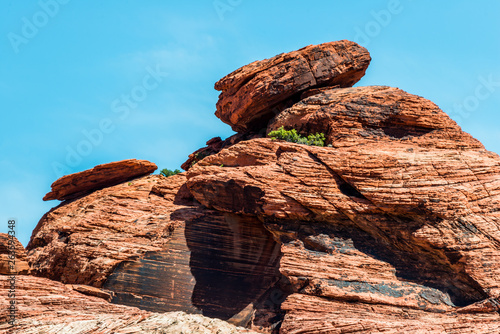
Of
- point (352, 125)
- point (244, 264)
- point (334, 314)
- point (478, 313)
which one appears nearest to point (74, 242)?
point (244, 264)

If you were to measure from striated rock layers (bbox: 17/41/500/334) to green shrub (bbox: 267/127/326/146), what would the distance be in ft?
1.97

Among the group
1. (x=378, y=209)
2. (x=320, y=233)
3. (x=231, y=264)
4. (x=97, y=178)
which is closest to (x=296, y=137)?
(x=320, y=233)

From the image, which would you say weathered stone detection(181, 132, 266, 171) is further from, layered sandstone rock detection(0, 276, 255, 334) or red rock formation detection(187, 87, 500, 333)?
layered sandstone rock detection(0, 276, 255, 334)

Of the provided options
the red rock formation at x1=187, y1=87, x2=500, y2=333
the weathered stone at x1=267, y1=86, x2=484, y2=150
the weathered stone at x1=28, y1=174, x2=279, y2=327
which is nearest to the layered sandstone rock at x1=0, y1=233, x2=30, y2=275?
the weathered stone at x1=28, y1=174, x2=279, y2=327

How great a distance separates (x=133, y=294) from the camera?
27219 mm

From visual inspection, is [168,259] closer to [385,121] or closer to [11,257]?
[11,257]

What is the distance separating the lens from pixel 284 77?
35.8 m

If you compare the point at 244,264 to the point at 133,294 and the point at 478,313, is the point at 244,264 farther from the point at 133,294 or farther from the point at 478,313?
the point at 478,313

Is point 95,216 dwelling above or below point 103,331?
above

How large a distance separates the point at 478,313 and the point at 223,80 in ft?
88.4

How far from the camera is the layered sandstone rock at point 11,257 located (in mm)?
27250

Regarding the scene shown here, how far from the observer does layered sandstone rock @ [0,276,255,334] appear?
847 inches

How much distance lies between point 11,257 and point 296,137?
20.4 meters

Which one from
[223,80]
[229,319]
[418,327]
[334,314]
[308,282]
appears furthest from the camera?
[223,80]
